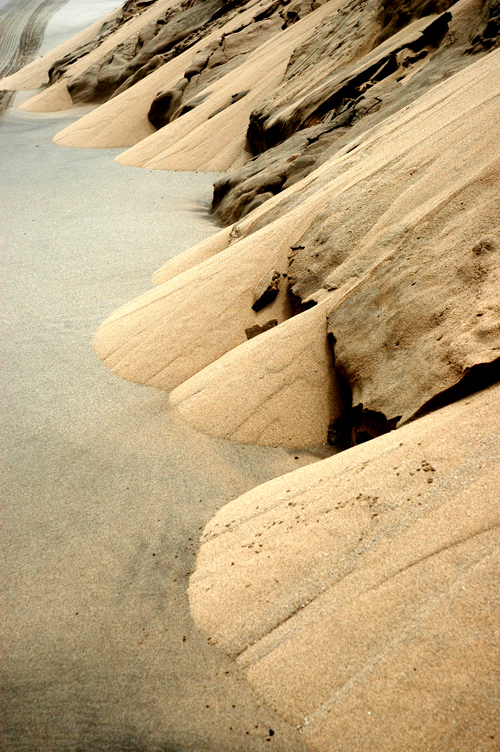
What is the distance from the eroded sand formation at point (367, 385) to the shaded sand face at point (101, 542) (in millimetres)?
111

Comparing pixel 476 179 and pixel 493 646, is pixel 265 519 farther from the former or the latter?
pixel 476 179

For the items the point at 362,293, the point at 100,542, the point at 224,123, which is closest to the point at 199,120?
the point at 224,123

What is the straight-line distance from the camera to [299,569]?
5.99ft

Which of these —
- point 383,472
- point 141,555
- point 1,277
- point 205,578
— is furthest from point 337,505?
point 1,277

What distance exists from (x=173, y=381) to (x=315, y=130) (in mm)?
3640

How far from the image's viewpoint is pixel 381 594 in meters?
1.63

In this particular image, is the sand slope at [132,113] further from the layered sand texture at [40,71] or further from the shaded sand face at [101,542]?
the layered sand texture at [40,71]

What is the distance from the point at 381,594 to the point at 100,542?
121 cm

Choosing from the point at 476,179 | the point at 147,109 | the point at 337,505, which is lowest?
the point at 147,109

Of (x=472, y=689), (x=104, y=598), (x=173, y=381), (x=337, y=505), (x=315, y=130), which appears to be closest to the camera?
(x=472, y=689)

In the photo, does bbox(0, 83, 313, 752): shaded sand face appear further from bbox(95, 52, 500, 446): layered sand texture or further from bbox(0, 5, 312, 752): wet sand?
bbox(95, 52, 500, 446): layered sand texture

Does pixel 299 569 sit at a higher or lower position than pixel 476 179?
lower

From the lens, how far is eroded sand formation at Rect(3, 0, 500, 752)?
151 cm

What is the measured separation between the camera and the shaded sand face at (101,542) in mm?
1662
